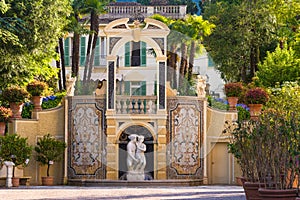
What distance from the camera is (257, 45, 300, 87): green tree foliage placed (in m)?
41.9

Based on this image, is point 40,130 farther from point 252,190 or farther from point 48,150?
point 252,190

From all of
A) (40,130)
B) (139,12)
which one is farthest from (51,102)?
(139,12)

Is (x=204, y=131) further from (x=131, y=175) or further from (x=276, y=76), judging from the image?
(x=276, y=76)

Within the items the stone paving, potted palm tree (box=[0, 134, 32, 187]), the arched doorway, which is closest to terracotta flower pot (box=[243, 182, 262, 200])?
the stone paving

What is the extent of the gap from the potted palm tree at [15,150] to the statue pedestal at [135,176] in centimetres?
372

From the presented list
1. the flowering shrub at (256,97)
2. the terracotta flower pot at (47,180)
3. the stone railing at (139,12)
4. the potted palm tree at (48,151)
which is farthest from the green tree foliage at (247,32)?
the terracotta flower pot at (47,180)

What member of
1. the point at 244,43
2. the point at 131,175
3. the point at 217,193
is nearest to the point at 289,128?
the point at 217,193

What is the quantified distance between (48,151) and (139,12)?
23447mm

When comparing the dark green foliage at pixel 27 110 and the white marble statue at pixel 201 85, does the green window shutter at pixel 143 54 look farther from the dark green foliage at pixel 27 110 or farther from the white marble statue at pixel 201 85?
the white marble statue at pixel 201 85

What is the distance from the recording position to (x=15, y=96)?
30391 millimetres

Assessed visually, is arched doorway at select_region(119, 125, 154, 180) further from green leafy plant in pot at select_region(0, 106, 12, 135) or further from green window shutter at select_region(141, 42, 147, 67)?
green window shutter at select_region(141, 42, 147, 67)

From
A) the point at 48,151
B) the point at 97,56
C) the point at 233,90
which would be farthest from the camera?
the point at 97,56

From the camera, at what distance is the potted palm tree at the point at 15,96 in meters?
30.4

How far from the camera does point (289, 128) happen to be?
17578 millimetres
